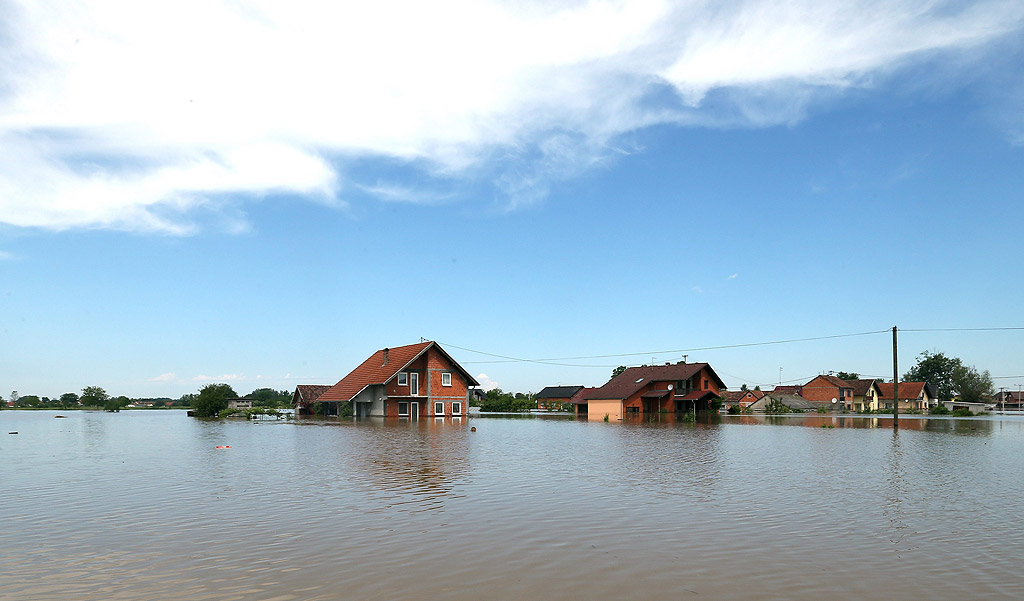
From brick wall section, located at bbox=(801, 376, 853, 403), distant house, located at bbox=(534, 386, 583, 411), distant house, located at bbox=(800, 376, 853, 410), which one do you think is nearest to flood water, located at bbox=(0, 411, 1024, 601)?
distant house, located at bbox=(800, 376, 853, 410)

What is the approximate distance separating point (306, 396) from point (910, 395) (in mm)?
105926

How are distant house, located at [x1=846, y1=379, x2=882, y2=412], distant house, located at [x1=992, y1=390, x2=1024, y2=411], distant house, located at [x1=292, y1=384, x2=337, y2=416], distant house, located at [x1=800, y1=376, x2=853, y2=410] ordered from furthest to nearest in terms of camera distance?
distant house, located at [x1=992, y1=390, x2=1024, y2=411]
distant house, located at [x1=846, y1=379, x2=882, y2=412]
distant house, located at [x1=800, y1=376, x2=853, y2=410]
distant house, located at [x1=292, y1=384, x2=337, y2=416]

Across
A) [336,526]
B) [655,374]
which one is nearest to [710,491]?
[336,526]

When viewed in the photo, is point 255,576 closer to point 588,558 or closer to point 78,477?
point 588,558

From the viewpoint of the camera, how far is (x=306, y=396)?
71.8m

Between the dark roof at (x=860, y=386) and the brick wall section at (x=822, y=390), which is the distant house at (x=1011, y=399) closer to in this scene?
the dark roof at (x=860, y=386)

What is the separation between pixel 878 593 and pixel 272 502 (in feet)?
37.5

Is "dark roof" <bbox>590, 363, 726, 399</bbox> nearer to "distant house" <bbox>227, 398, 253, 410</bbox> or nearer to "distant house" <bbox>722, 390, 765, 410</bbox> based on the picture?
"distant house" <bbox>722, 390, 765, 410</bbox>

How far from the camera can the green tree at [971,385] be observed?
145375 millimetres

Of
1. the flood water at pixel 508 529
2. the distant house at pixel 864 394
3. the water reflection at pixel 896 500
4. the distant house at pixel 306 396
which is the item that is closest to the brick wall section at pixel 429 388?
the distant house at pixel 306 396

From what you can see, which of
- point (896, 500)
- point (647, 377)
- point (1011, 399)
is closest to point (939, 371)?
point (1011, 399)

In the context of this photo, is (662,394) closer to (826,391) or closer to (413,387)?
(413,387)

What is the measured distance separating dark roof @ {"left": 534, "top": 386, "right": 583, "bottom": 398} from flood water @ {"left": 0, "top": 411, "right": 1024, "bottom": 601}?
116 meters

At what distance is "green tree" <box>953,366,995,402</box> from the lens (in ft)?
477
